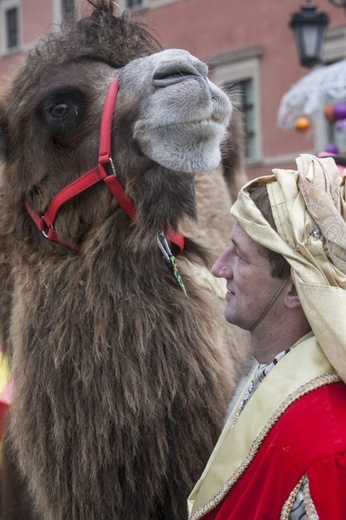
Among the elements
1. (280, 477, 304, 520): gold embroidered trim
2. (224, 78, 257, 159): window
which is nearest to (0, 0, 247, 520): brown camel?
(280, 477, 304, 520): gold embroidered trim

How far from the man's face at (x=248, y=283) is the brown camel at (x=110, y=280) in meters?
0.46

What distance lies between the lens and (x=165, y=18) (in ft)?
75.4

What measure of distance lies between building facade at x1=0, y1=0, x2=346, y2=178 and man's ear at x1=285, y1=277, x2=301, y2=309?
16.8 m

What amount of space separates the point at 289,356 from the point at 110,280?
0.86 m

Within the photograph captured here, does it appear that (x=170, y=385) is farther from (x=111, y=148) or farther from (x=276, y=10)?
(x=276, y=10)

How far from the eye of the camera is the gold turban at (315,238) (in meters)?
1.94

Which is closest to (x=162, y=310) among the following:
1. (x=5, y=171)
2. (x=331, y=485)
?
(x=5, y=171)

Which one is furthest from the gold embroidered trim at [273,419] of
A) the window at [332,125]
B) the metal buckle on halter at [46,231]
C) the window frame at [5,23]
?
the window frame at [5,23]

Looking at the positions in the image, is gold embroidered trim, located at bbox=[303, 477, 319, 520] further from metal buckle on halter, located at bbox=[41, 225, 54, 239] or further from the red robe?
metal buckle on halter, located at bbox=[41, 225, 54, 239]

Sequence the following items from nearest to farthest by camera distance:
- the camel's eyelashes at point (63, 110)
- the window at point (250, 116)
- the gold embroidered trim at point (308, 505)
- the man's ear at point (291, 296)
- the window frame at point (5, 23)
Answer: the gold embroidered trim at point (308, 505), the man's ear at point (291, 296), the camel's eyelashes at point (63, 110), the window at point (250, 116), the window frame at point (5, 23)

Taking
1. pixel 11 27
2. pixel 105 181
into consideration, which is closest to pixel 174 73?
pixel 105 181

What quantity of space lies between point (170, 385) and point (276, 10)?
19.1 m

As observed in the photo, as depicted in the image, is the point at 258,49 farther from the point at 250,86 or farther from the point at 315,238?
the point at 315,238

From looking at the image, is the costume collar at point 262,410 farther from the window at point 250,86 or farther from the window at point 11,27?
the window at point 11,27
